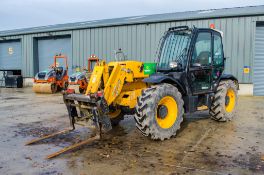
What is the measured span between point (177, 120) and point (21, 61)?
61.1ft

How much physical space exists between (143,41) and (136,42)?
1.49 ft

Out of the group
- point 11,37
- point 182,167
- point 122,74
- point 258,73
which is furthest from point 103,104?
point 11,37

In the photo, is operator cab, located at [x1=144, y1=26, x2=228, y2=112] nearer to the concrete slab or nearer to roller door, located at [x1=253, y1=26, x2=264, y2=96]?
the concrete slab

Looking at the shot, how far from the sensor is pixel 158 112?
19.4ft

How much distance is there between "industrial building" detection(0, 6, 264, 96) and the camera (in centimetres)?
1349

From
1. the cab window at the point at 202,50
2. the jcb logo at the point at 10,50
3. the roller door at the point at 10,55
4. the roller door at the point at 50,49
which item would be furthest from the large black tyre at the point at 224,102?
the jcb logo at the point at 10,50

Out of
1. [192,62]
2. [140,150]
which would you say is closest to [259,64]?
[192,62]

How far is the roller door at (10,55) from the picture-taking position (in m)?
22.4

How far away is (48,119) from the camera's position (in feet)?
28.1

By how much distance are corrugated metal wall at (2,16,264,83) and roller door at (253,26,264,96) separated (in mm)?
567

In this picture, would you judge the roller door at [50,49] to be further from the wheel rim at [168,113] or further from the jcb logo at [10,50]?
the wheel rim at [168,113]

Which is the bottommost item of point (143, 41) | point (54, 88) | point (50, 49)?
point (54, 88)

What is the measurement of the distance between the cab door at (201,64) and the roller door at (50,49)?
1355cm

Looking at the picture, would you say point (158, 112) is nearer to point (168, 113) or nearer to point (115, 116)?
point (168, 113)
